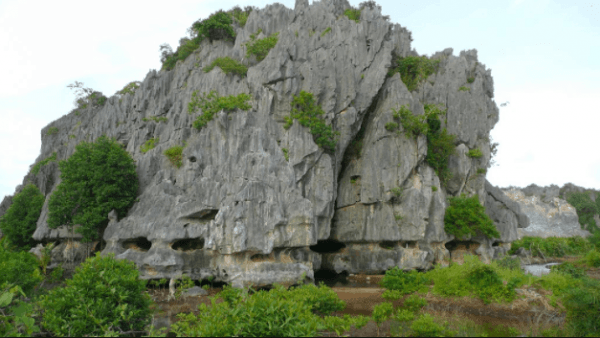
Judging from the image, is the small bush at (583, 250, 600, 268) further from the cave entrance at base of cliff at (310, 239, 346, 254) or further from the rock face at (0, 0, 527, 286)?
the cave entrance at base of cliff at (310, 239, 346, 254)

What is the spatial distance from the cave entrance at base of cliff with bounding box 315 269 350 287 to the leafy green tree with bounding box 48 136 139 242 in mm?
16202

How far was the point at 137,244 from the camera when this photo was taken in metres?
27.3

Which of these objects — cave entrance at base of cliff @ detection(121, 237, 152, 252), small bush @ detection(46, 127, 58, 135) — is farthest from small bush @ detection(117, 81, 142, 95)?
cave entrance at base of cliff @ detection(121, 237, 152, 252)

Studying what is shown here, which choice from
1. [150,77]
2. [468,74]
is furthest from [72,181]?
[468,74]

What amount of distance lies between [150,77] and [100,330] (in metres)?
32.9

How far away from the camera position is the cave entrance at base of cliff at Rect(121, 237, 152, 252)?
26.6 meters

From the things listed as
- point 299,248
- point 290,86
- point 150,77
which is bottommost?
point 299,248

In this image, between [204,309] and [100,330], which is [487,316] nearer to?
[204,309]

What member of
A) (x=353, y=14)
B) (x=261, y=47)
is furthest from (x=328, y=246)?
(x=353, y=14)

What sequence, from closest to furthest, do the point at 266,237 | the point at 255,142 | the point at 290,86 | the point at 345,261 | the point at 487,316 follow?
the point at 487,316, the point at 266,237, the point at 255,142, the point at 290,86, the point at 345,261

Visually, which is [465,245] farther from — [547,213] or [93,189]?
[547,213]

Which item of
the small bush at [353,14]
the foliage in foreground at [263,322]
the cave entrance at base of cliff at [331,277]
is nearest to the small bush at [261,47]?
the small bush at [353,14]

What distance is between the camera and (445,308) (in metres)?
17.1

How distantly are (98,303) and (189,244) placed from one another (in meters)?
14.6
